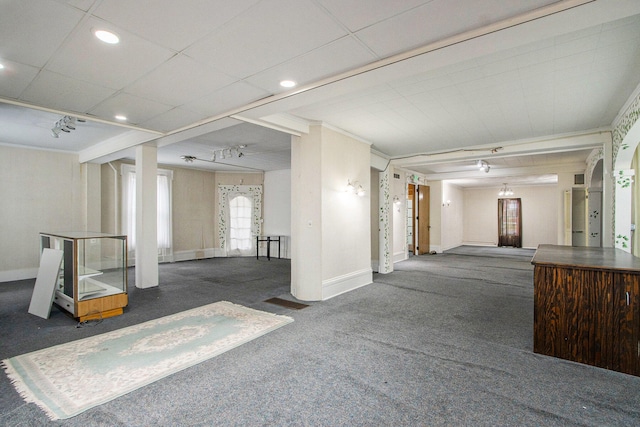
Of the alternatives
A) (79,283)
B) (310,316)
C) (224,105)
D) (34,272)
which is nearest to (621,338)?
(310,316)

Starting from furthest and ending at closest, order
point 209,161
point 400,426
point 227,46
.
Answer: point 209,161 < point 227,46 < point 400,426

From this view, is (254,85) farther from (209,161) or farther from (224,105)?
(209,161)

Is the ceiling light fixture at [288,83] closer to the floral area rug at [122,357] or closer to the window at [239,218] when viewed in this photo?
the floral area rug at [122,357]

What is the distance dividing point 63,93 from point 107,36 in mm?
1535

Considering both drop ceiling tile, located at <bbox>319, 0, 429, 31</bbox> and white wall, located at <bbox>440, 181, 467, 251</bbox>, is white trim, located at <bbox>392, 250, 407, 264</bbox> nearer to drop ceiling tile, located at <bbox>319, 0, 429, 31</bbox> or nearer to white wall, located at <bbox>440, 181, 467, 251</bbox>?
white wall, located at <bbox>440, 181, 467, 251</bbox>

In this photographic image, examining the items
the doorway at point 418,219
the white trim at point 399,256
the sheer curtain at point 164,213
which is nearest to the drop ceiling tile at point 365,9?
the white trim at point 399,256


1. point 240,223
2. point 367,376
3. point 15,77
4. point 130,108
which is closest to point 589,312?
point 367,376

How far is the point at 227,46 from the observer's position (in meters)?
2.24

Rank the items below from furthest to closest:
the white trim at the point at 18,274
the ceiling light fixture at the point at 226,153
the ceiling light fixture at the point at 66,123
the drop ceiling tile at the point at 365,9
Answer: the ceiling light fixture at the point at 226,153
the white trim at the point at 18,274
the ceiling light fixture at the point at 66,123
the drop ceiling tile at the point at 365,9

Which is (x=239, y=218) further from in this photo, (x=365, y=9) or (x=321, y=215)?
(x=365, y=9)

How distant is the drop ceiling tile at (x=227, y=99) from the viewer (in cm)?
303

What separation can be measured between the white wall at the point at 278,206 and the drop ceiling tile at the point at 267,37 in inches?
252

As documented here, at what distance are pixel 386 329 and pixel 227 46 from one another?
10.2 ft

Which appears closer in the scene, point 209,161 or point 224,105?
point 224,105
